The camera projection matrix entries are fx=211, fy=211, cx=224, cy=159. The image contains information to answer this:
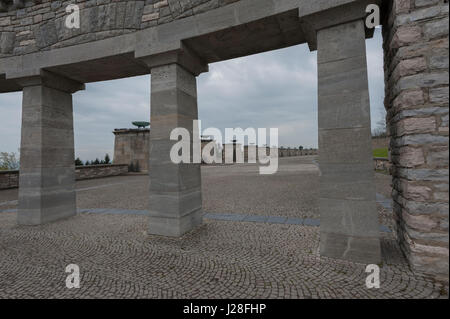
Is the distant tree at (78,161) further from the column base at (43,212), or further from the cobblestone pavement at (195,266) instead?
A: the cobblestone pavement at (195,266)

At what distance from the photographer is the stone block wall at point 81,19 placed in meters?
4.28

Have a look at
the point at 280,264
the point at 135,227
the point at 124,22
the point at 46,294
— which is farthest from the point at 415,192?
the point at 124,22

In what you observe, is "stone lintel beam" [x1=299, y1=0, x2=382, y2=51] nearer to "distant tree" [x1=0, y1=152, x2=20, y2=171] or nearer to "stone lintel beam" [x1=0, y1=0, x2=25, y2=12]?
"stone lintel beam" [x1=0, y1=0, x2=25, y2=12]

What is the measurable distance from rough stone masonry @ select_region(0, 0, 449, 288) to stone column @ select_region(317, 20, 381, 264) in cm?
2

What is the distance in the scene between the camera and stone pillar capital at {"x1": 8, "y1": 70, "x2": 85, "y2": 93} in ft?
17.4

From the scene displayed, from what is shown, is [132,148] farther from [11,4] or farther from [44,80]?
[44,80]

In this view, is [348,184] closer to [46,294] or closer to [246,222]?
[246,222]

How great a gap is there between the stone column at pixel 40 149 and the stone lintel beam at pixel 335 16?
614cm

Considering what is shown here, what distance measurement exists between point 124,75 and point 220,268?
5.18m

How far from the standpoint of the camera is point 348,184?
3174 mm

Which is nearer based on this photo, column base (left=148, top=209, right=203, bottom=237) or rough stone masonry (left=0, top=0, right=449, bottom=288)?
rough stone masonry (left=0, top=0, right=449, bottom=288)

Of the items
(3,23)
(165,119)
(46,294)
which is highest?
(3,23)

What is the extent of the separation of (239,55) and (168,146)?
8.32 ft

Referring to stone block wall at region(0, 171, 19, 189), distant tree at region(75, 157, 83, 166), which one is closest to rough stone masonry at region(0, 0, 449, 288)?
stone block wall at region(0, 171, 19, 189)
